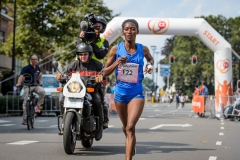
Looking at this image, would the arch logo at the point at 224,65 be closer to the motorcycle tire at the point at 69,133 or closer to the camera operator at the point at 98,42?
the camera operator at the point at 98,42

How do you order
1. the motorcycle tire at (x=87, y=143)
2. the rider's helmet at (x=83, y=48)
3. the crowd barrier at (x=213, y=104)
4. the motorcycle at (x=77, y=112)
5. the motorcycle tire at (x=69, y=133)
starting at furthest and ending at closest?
1. the crowd barrier at (x=213, y=104)
2. the motorcycle tire at (x=87, y=143)
3. the rider's helmet at (x=83, y=48)
4. the motorcycle at (x=77, y=112)
5. the motorcycle tire at (x=69, y=133)

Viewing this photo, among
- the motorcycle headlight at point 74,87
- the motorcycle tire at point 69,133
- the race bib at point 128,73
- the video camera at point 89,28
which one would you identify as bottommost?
the motorcycle tire at point 69,133

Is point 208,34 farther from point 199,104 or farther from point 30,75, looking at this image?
point 30,75

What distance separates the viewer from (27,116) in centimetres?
1506

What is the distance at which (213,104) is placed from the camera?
93.4 feet

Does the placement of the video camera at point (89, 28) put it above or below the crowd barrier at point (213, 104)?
above

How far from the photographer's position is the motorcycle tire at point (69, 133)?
867 cm

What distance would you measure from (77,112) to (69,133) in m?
0.45

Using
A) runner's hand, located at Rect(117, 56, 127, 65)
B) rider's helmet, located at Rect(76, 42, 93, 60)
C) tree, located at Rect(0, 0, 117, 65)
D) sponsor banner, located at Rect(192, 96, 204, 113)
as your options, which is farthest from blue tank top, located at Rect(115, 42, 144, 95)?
tree, located at Rect(0, 0, 117, 65)

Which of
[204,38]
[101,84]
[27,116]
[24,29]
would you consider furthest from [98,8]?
[101,84]

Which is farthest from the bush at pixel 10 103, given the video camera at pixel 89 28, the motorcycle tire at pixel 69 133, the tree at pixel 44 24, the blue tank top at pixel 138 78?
the blue tank top at pixel 138 78

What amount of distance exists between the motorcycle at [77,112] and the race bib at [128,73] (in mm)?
1446

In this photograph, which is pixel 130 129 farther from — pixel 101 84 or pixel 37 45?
pixel 37 45

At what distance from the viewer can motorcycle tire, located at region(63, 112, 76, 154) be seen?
28.5 feet
